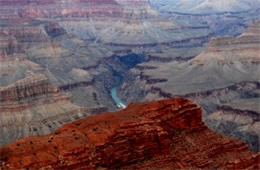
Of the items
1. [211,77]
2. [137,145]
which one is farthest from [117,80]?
[137,145]

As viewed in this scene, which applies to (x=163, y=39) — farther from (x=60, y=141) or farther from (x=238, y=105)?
(x=60, y=141)

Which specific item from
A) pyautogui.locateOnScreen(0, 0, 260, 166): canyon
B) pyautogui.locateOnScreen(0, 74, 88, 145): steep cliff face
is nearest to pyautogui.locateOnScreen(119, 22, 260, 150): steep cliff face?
pyautogui.locateOnScreen(0, 0, 260, 166): canyon

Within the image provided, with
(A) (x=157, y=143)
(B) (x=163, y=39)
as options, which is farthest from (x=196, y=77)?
(A) (x=157, y=143)

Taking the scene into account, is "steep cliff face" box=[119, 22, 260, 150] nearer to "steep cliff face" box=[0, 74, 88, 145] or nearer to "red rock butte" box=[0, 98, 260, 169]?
"steep cliff face" box=[0, 74, 88, 145]

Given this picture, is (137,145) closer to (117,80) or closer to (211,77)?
(211,77)

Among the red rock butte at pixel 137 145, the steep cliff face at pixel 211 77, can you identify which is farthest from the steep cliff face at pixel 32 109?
the red rock butte at pixel 137 145

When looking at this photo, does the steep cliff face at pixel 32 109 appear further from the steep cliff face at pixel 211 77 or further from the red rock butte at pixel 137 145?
the red rock butte at pixel 137 145

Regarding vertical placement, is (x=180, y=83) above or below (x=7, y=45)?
below
